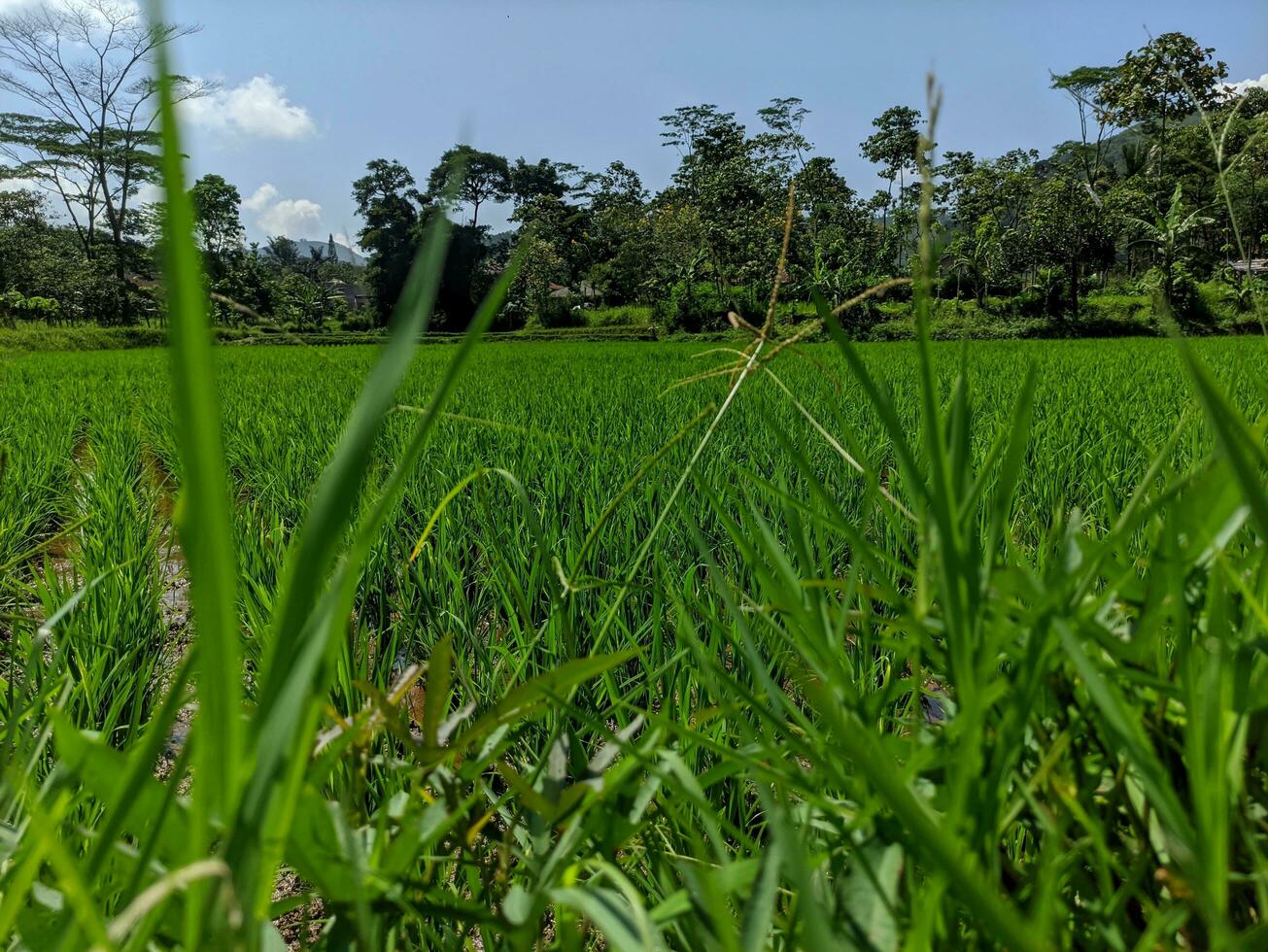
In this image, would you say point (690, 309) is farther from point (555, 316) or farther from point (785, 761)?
point (785, 761)

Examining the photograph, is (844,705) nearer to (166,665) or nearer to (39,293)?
(166,665)

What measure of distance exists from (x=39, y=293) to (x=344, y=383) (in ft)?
109

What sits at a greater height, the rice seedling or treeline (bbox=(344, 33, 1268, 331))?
treeline (bbox=(344, 33, 1268, 331))

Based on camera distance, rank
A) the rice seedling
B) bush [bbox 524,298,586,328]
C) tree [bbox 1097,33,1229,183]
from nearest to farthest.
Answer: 1. the rice seedling
2. tree [bbox 1097,33,1229,183]
3. bush [bbox 524,298,586,328]

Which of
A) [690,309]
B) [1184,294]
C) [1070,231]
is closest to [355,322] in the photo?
[690,309]

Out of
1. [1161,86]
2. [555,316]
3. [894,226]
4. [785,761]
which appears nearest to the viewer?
[785,761]

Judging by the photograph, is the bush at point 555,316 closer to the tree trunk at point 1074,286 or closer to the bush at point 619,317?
the bush at point 619,317

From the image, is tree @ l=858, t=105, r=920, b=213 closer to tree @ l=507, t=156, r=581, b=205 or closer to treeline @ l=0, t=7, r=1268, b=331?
treeline @ l=0, t=7, r=1268, b=331

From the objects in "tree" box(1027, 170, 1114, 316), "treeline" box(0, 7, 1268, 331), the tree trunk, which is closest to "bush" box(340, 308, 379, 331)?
"treeline" box(0, 7, 1268, 331)

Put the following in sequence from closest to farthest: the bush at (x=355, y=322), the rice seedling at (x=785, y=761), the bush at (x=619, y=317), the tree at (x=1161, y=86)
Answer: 1. the rice seedling at (x=785, y=761)
2. the tree at (x=1161, y=86)
3. the bush at (x=619, y=317)
4. the bush at (x=355, y=322)

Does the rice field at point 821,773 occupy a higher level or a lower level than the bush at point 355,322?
lower

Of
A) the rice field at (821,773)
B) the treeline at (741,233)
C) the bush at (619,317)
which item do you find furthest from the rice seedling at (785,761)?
the bush at (619,317)

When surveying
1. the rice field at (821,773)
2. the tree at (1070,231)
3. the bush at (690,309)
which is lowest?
the rice field at (821,773)

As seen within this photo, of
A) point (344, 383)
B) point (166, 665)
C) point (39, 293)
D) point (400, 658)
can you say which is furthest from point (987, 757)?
point (39, 293)
